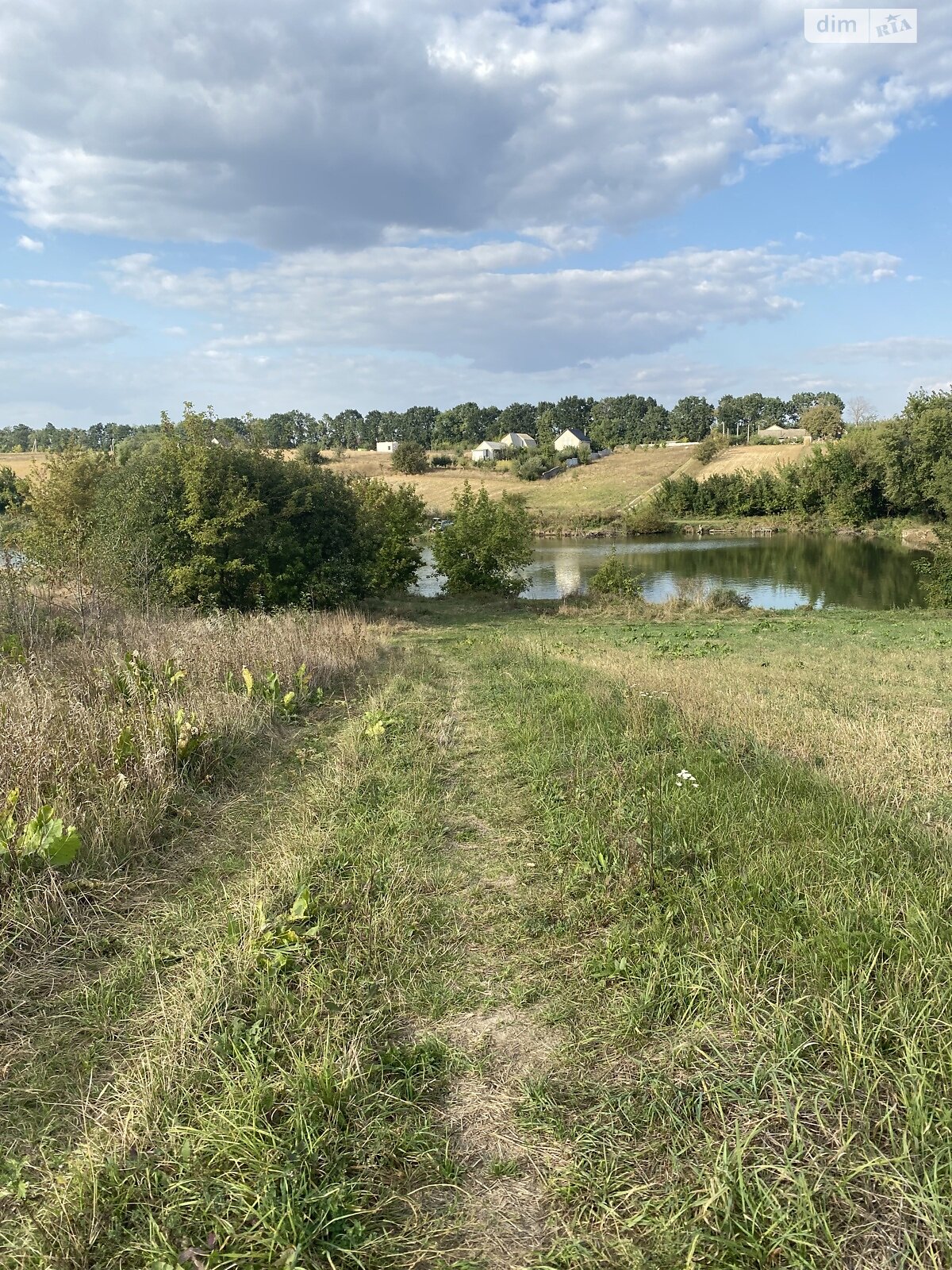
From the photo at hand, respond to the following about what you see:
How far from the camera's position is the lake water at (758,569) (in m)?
36.3

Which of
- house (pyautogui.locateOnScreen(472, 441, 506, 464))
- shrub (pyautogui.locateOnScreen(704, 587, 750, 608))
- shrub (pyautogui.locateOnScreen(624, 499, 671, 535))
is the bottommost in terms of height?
shrub (pyautogui.locateOnScreen(704, 587, 750, 608))

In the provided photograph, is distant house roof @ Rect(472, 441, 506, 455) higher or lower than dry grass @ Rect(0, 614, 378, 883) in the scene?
higher

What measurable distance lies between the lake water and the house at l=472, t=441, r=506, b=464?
159 feet

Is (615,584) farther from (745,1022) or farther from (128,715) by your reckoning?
(745,1022)

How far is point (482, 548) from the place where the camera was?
108ft

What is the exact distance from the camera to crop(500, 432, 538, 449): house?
4803 inches

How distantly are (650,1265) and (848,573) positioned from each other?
1818 inches

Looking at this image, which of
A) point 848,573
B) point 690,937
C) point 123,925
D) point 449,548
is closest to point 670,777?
point 690,937

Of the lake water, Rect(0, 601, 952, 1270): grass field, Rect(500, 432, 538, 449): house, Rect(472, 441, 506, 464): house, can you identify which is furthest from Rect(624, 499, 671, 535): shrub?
Rect(0, 601, 952, 1270): grass field

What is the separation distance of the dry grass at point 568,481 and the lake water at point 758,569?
53.6ft

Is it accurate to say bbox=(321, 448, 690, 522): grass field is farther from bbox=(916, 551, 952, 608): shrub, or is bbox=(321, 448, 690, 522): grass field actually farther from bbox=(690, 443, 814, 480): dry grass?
bbox=(916, 551, 952, 608): shrub

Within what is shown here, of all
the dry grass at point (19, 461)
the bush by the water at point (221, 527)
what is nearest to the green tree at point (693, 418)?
the dry grass at point (19, 461)

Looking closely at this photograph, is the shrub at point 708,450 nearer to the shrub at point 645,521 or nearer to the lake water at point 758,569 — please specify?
the shrub at point 645,521

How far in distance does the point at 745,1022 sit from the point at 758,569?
46138mm
